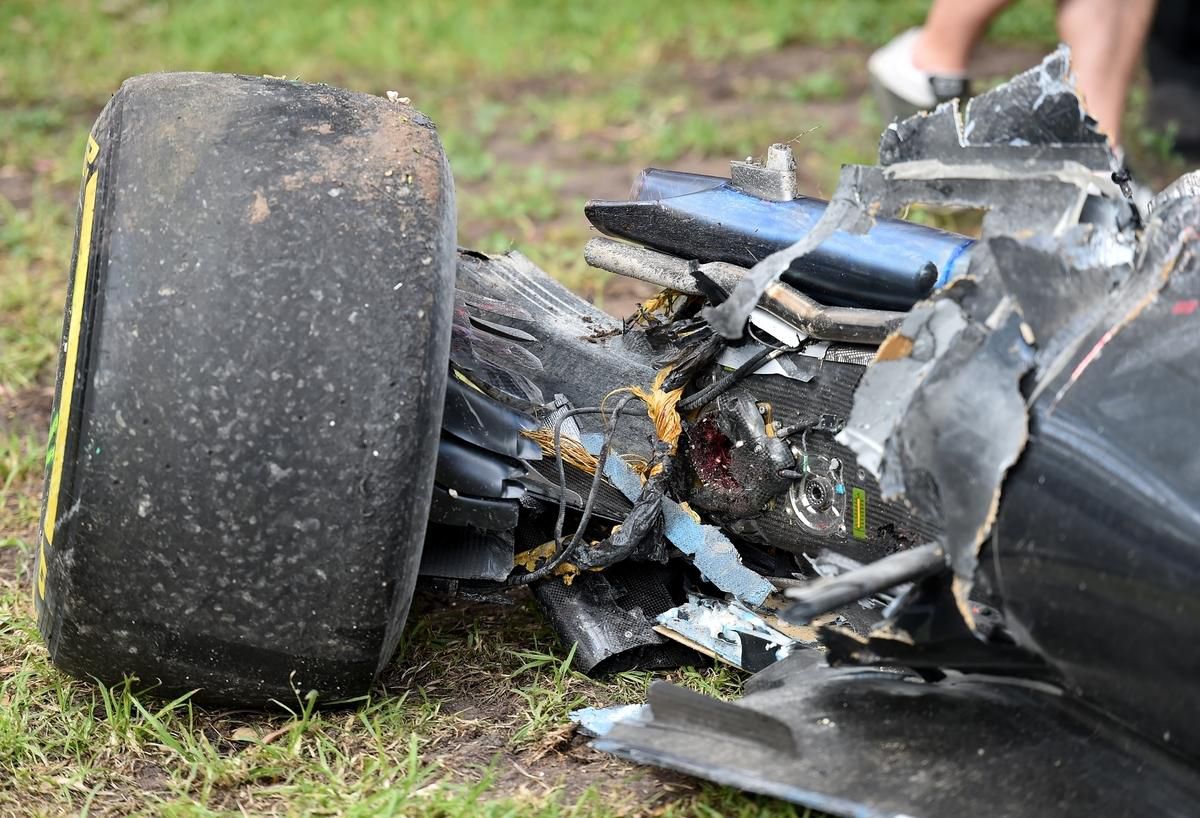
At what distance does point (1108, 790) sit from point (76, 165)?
14.9 feet

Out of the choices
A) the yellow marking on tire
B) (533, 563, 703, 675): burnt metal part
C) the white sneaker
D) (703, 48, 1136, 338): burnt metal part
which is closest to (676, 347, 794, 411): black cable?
(703, 48, 1136, 338): burnt metal part

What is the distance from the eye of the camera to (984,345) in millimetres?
1647

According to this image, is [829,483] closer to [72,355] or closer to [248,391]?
[248,391]

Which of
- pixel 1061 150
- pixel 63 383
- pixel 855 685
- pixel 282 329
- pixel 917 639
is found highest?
pixel 1061 150

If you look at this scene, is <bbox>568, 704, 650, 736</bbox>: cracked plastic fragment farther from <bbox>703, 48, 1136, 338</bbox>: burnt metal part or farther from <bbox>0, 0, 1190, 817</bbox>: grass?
<bbox>703, 48, 1136, 338</bbox>: burnt metal part

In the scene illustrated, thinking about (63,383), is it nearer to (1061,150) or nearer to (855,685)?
(855,685)

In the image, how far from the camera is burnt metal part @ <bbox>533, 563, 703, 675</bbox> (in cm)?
220

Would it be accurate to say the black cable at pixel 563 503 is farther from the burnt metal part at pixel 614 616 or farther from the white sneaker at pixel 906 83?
the white sneaker at pixel 906 83

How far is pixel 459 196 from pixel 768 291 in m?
2.90

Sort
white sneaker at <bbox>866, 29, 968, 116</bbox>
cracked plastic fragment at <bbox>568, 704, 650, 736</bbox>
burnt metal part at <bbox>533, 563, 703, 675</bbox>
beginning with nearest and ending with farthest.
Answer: cracked plastic fragment at <bbox>568, 704, 650, 736</bbox>
burnt metal part at <bbox>533, 563, 703, 675</bbox>
white sneaker at <bbox>866, 29, 968, 116</bbox>

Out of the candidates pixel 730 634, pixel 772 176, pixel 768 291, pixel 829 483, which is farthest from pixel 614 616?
pixel 772 176

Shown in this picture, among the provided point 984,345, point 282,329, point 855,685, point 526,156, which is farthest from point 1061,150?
point 526,156

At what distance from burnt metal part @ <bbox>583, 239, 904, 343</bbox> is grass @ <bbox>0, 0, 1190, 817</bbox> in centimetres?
63

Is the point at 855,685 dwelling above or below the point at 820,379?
below
